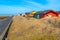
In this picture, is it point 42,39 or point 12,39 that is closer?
point 42,39

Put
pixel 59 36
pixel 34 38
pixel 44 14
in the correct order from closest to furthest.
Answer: pixel 59 36
pixel 34 38
pixel 44 14

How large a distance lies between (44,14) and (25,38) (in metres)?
37.1

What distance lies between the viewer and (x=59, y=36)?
10.3 m

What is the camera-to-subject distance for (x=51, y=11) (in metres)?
48.9

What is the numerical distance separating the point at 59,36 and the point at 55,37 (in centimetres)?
24

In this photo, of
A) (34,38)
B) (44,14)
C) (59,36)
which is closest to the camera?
(59,36)

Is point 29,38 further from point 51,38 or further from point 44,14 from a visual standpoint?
point 44,14

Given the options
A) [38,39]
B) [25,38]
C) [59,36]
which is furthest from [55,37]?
[25,38]

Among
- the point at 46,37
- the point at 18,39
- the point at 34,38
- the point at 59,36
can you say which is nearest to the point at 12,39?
the point at 18,39

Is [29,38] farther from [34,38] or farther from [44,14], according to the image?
[44,14]

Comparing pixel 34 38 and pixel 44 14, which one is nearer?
pixel 34 38

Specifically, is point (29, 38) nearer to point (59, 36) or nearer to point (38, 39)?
point (38, 39)

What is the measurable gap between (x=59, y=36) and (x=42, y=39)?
3.24 ft

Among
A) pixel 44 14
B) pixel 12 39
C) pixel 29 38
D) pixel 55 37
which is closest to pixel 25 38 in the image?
pixel 29 38
